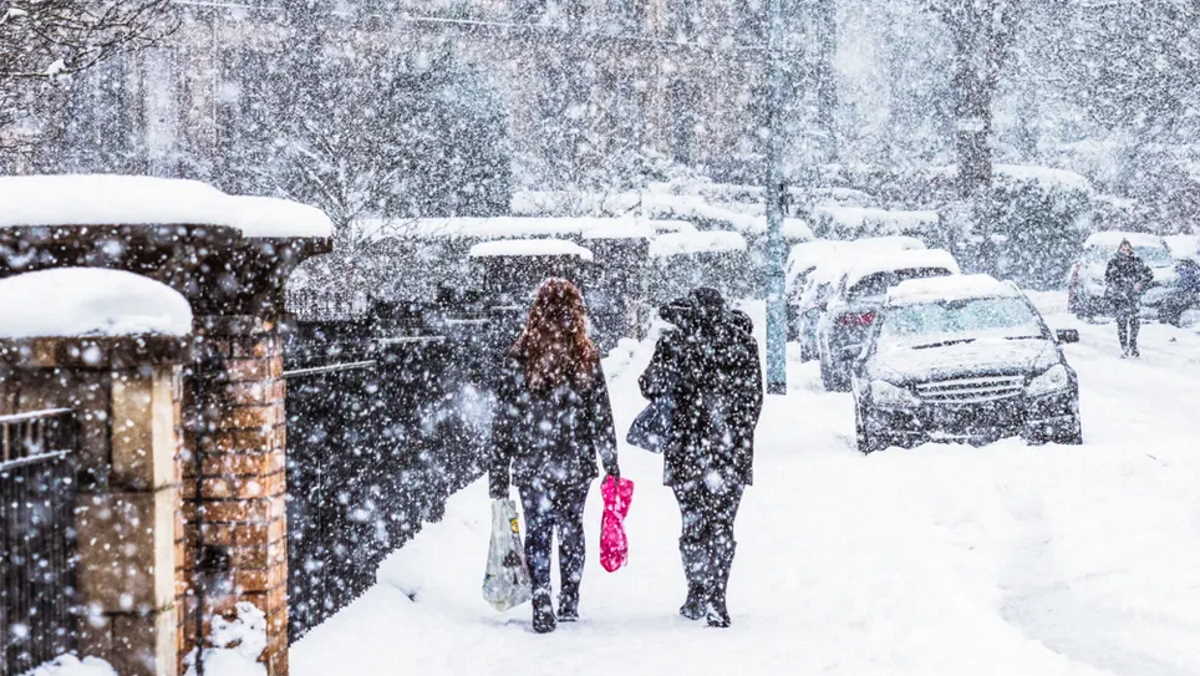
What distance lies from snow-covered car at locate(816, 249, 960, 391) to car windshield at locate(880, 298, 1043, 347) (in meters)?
4.07

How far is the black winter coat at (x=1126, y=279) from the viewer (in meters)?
22.6

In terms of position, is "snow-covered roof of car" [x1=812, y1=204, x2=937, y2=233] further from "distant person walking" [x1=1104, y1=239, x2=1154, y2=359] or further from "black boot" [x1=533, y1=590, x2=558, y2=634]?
"black boot" [x1=533, y1=590, x2=558, y2=634]

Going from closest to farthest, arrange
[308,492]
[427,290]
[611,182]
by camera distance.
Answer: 1. [308,492]
2. [427,290]
3. [611,182]

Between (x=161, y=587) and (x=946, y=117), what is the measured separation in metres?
51.7

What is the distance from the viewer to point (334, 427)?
7012 millimetres

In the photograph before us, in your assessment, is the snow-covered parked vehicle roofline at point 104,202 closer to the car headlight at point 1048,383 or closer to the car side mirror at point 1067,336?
Result: the car headlight at point 1048,383

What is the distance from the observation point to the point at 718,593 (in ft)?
24.6

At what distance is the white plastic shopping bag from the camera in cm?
729

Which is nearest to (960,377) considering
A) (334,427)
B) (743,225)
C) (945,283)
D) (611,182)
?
(945,283)

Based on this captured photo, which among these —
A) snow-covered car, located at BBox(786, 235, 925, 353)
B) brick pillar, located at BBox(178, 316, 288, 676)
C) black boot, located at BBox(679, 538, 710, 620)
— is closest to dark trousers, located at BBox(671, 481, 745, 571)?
black boot, located at BBox(679, 538, 710, 620)

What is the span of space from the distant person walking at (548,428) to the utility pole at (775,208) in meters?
12.0

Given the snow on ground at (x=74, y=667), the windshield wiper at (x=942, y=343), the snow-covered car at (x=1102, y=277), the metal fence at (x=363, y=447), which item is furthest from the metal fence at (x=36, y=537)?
the snow-covered car at (x=1102, y=277)

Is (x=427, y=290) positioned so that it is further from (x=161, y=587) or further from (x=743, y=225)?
(x=161, y=587)

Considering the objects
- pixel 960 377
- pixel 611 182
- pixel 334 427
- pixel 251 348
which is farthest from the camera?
pixel 611 182
